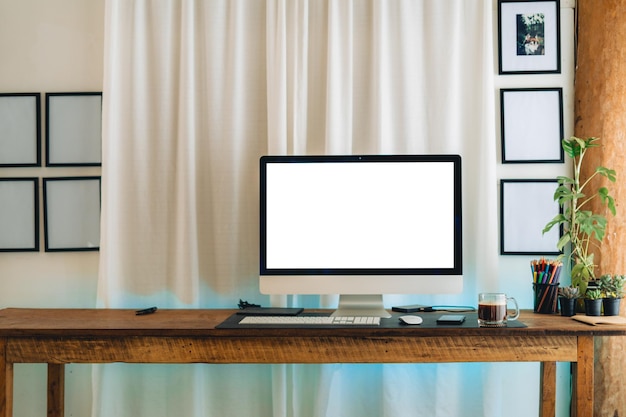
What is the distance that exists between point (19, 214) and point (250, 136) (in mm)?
1081

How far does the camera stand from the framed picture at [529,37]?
2.60 metres

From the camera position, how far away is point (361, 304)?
2.20m

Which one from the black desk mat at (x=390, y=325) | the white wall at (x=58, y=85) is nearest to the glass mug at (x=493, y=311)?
the black desk mat at (x=390, y=325)

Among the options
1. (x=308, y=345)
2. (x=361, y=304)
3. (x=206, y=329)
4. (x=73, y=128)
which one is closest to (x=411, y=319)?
(x=361, y=304)

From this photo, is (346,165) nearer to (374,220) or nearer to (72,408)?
(374,220)

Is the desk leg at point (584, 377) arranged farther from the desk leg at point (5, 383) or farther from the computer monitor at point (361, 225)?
the desk leg at point (5, 383)

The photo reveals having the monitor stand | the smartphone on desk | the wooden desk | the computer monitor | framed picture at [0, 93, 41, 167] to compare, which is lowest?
the wooden desk

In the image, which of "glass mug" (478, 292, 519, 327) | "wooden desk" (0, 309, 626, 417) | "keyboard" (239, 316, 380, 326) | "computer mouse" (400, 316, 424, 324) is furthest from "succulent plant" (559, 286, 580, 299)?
"keyboard" (239, 316, 380, 326)

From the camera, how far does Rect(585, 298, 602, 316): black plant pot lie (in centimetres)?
213

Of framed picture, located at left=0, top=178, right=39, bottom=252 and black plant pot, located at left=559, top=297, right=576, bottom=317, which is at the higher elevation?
framed picture, located at left=0, top=178, right=39, bottom=252

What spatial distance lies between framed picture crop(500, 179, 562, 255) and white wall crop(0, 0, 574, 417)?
0.43m

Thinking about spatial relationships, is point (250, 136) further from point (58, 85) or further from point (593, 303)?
point (593, 303)

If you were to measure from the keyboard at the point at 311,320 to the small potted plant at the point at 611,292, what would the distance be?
833 mm

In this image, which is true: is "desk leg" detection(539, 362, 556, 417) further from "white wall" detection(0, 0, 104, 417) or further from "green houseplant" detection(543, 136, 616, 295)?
"white wall" detection(0, 0, 104, 417)
